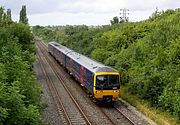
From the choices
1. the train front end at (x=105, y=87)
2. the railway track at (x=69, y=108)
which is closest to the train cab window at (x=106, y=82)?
the train front end at (x=105, y=87)

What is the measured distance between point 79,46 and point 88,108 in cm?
4167

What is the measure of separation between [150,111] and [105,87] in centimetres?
342

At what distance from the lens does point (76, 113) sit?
930 inches

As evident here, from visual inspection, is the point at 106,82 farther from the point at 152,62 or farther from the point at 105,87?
the point at 152,62

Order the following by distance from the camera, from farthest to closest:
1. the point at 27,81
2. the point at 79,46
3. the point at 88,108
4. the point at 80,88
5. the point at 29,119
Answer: the point at 79,46, the point at 80,88, the point at 88,108, the point at 27,81, the point at 29,119

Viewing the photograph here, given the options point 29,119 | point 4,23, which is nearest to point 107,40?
point 4,23

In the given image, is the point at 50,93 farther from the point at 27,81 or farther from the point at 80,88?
the point at 27,81

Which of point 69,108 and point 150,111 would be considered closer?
point 150,111

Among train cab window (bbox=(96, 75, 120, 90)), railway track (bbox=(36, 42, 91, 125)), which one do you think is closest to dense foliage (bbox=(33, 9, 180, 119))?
train cab window (bbox=(96, 75, 120, 90))

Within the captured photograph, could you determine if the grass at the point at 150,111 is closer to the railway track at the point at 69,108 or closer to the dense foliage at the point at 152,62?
the dense foliage at the point at 152,62

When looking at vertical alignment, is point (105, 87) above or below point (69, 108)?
above

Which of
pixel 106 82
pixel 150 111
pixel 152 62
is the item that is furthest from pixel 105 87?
pixel 152 62

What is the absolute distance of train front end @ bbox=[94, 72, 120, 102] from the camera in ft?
82.8

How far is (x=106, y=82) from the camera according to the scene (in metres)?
25.3
